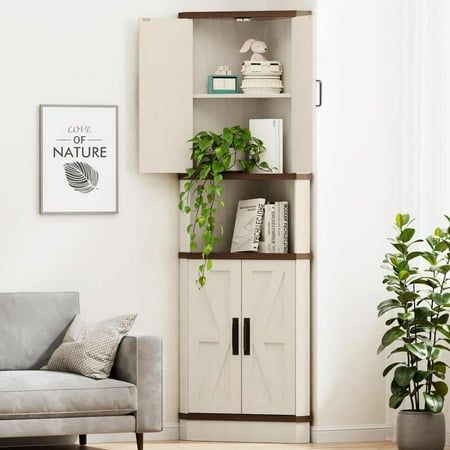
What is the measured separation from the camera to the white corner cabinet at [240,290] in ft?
17.3

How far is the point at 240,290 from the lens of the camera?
529 cm

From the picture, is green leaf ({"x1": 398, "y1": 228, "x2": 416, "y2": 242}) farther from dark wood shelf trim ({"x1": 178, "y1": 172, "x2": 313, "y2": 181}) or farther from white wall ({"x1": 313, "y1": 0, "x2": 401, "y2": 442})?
dark wood shelf trim ({"x1": 178, "y1": 172, "x2": 313, "y2": 181})

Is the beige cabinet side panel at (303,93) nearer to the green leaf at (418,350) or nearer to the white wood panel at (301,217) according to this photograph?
the white wood panel at (301,217)

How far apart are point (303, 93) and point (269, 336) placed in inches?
52.4

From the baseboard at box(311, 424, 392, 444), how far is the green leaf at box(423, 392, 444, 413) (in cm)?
63

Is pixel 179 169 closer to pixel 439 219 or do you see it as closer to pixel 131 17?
pixel 131 17

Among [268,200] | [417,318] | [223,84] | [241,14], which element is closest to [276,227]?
[268,200]

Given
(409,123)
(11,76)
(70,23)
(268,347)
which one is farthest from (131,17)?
(268,347)

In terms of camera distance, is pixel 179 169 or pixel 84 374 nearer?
pixel 84 374

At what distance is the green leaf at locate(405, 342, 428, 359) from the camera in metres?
4.73

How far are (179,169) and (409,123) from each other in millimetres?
1276

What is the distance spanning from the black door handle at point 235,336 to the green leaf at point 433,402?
106 cm

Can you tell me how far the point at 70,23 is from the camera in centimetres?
538

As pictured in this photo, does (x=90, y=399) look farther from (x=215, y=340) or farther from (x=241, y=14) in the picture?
(x=241, y=14)
